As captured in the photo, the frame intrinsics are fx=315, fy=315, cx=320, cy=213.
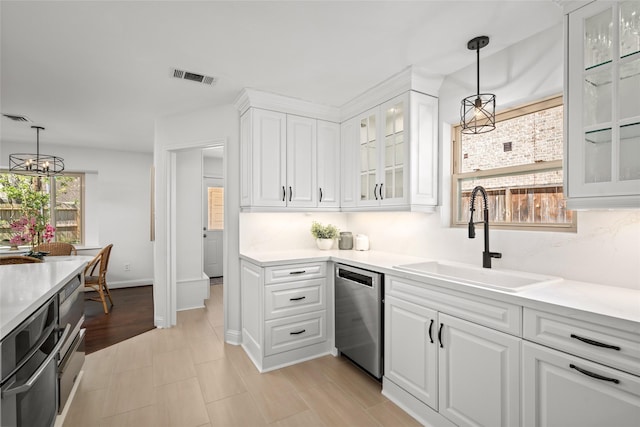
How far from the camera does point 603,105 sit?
4.99 feet

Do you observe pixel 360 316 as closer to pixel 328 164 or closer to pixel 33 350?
pixel 328 164

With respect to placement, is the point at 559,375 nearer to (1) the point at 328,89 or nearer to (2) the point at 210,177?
(1) the point at 328,89

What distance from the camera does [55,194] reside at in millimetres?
5391

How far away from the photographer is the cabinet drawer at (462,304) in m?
1.55

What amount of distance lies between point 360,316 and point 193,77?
2.45 meters

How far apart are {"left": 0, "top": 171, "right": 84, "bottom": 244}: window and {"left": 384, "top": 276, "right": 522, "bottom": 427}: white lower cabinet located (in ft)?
19.0

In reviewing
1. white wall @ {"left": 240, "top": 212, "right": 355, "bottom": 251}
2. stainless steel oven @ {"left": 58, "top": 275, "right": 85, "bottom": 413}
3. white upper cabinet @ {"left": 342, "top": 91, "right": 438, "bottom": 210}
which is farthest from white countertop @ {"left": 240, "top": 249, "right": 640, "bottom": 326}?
stainless steel oven @ {"left": 58, "top": 275, "right": 85, "bottom": 413}

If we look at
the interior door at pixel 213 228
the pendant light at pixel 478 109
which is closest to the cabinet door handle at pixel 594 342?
the pendant light at pixel 478 109

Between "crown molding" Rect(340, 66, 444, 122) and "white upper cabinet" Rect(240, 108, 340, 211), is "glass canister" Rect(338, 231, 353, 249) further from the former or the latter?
"crown molding" Rect(340, 66, 444, 122)

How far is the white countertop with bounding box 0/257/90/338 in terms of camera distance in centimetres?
122

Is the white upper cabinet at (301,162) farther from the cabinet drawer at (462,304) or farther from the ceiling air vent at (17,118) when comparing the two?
the ceiling air vent at (17,118)

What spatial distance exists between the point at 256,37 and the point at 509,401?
8.35 ft

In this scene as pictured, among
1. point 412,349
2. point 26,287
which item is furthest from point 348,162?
point 26,287

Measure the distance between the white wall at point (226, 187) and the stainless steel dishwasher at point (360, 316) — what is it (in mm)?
1138
